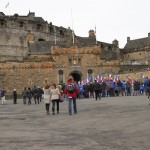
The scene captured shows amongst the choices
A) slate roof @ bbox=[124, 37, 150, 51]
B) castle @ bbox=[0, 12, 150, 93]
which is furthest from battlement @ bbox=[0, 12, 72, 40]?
slate roof @ bbox=[124, 37, 150, 51]

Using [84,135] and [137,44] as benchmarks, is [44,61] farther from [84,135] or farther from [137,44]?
[84,135]

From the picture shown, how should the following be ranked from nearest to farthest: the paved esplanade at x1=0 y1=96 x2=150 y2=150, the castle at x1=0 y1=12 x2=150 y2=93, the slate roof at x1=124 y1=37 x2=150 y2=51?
1. the paved esplanade at x1=0 y1=96 x2=150 y2=150
2. the castle at x1=0 y1=12 x2=150 y2=93
3. the slate roof at x1=124 y1=37 x2=150 y2=51

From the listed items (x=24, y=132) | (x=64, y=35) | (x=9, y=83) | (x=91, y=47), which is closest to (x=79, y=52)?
(x=91, y=47)

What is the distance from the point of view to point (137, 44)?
9262 cm

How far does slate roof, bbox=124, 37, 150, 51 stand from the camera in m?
89.8

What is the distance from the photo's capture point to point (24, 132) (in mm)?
12984

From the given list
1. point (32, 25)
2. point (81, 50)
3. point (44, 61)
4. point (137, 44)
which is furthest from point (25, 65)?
point (137, 44)

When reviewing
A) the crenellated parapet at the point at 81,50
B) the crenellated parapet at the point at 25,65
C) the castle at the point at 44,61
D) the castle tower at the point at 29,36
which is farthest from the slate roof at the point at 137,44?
the crenellated parapet at the point at 25,65

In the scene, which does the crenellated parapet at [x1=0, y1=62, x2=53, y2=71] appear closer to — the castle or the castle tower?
the castle

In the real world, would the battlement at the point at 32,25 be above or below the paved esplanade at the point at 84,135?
above

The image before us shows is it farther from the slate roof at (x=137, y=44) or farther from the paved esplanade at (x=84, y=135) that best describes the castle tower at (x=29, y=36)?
the paved esplanade at (x=84, y=135)

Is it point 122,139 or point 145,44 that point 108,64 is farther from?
point 122,139

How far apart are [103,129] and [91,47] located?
56843 millimetres

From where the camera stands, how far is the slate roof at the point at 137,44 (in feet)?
295
